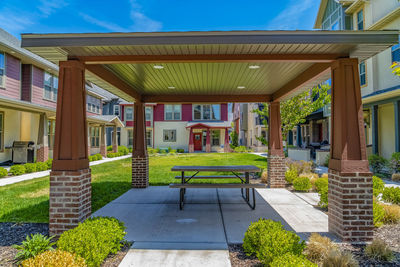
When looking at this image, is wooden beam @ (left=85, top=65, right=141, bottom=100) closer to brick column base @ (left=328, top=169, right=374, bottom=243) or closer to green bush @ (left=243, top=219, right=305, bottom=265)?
green bush @ (left=243, top=219, right=305, bottom=265)

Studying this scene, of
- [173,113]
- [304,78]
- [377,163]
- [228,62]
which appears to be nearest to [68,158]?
[228,62]

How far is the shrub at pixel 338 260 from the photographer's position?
2965mm

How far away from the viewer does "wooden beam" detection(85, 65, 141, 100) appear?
16.3ft

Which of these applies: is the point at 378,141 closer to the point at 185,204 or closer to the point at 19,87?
the point at 185,204

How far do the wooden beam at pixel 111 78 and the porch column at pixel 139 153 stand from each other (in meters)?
0.79

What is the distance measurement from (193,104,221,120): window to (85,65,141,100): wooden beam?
1908cm

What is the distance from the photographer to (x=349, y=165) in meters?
4.14

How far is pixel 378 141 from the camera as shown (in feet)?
41.8

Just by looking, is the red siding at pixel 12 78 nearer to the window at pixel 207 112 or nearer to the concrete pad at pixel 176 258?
the concrete pad at pixel 176 258

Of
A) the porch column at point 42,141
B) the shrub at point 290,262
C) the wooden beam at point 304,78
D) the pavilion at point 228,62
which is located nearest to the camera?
the shrub at point 290,262

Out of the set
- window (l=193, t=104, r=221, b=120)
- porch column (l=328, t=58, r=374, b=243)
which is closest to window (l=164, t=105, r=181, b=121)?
window (l=193, t=104, r=221, b=120)

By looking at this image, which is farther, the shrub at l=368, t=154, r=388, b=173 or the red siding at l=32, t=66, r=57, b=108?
the red siding at l=32, t=66, r=57, b=108

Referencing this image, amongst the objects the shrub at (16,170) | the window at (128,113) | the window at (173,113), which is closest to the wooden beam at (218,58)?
the shrub at (16,170)

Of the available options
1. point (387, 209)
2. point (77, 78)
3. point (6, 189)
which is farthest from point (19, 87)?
point (387, 209)
